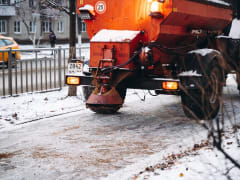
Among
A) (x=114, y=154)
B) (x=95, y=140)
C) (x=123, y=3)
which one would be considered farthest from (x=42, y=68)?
(x=114, y=154)

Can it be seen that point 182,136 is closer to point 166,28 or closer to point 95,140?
point 95,140

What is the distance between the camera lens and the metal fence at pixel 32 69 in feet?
40.2

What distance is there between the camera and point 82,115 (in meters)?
10.0

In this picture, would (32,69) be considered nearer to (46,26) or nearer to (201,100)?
(201,100)

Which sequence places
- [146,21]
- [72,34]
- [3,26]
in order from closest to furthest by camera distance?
[146,21] → [72,34] → [3,26]

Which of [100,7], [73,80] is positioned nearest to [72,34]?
[100,7]

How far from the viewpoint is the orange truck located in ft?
29.5

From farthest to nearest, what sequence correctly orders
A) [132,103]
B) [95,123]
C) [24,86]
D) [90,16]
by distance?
[24,86] → [132,103] → [90,16] → [95,123]

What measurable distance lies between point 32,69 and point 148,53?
5139 millimetres

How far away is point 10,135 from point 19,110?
2.37 metres

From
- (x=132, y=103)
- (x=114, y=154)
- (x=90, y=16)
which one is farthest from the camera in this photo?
(x=132, y=103)

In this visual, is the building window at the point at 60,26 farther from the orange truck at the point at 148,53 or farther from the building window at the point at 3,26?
the orange truck at the point at 148,53

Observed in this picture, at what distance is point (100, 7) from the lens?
9.91 metres

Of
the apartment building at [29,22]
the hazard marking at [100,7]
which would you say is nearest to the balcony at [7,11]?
the apartment building at [29,22]
